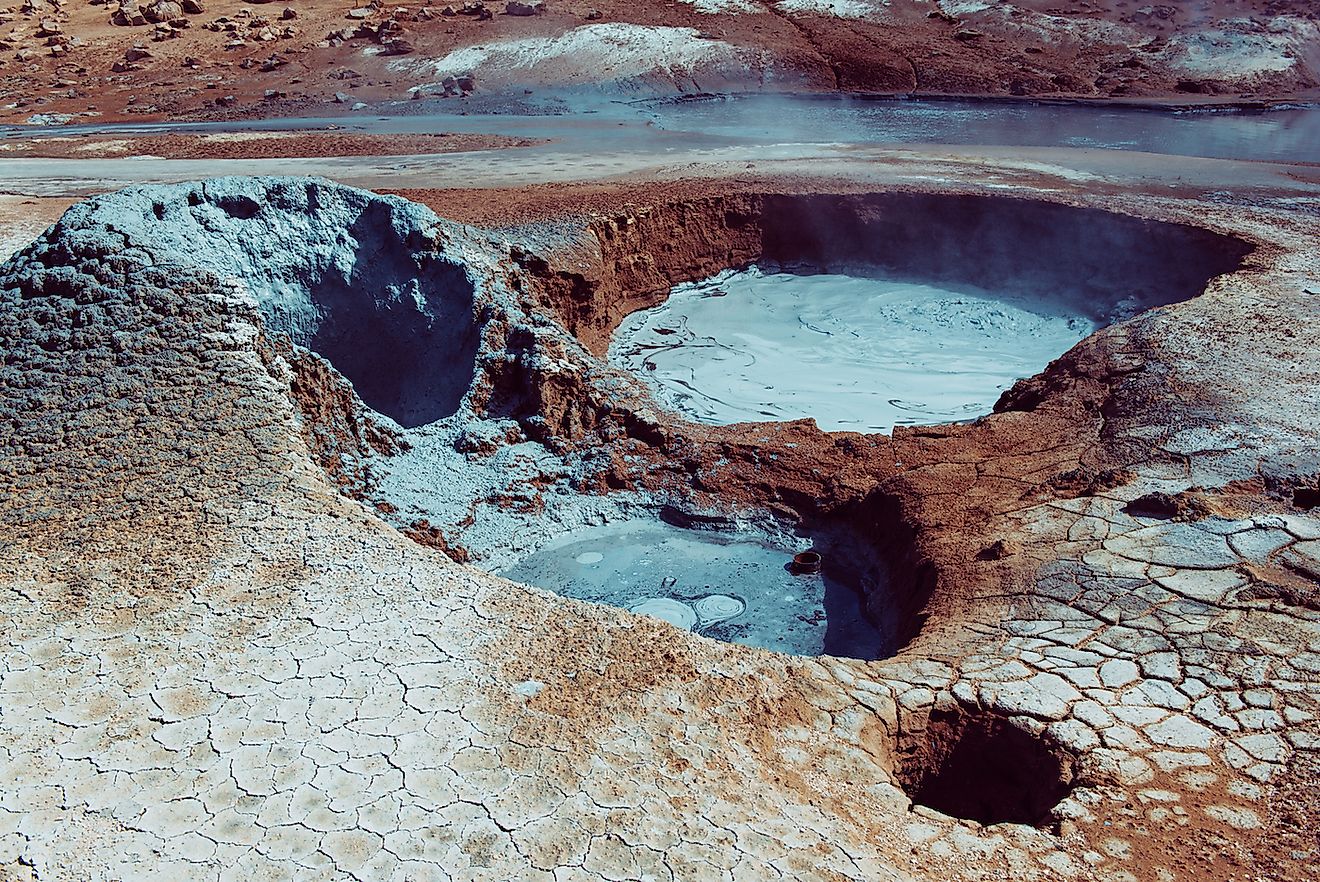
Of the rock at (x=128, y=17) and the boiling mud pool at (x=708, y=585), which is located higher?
the rock at (x=128, y=17)

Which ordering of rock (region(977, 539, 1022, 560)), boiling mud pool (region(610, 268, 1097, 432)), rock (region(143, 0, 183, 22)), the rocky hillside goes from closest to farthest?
rock (region(977, 539, 1022, 560))
boiling mud pool (region(610, 268, 1097, 432))
the rocky hillside
rock (region(143, 0, 183, 22))

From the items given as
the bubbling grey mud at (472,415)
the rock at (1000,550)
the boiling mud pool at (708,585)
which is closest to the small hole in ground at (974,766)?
the bubbling grey mud at (472,415)

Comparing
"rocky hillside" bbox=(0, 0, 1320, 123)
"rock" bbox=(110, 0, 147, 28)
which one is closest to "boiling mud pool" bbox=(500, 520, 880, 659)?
"rocky hillside" bbox=(0, 0, 1320, 123)

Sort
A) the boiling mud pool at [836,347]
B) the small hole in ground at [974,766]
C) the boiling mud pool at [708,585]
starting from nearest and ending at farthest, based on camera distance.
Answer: the small hole in ground at [974,766] < the boiling mud pool at [708,585] < the boiling mud pool at [836,347]

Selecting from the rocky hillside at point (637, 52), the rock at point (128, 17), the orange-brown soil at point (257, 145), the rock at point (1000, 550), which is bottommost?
the rock at point (1000, 550)

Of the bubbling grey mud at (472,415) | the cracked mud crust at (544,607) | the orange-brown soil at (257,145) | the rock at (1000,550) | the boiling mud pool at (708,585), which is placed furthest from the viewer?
the orange-brown soil at (257,145)

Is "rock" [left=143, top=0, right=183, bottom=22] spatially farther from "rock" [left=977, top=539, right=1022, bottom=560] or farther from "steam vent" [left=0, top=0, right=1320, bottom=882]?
"rock" [left=977, top=539, right=1022, bottom=560]

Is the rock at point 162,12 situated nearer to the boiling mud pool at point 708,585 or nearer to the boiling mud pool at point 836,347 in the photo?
the boiling mud pool at point 836,347
